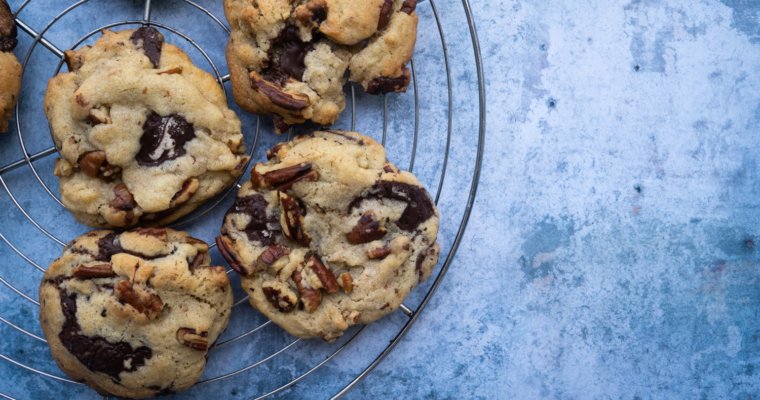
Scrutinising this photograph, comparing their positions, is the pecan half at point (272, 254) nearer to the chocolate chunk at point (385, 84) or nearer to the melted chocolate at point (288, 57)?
the melted chocolate at point (288, 57)

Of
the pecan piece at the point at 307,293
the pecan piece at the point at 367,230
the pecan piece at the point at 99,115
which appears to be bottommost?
the pecan piece at the point at 307,293

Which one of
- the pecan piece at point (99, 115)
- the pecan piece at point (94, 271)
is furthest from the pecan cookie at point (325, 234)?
the pecan piece at point (99, 115)

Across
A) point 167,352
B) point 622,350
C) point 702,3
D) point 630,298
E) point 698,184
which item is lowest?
point 167,352

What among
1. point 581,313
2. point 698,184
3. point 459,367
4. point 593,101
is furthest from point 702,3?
point 459,367

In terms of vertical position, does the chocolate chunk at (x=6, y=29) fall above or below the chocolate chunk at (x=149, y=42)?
below

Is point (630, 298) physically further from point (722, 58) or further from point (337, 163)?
point (337, 163)

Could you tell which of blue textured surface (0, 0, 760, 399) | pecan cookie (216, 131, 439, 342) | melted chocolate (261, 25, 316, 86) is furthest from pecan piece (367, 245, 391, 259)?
melted chocolate (261, 25, 316, 86)
